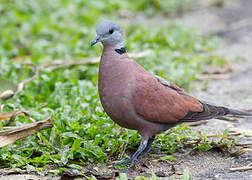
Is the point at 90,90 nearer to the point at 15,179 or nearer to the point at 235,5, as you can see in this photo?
the point at 15,179

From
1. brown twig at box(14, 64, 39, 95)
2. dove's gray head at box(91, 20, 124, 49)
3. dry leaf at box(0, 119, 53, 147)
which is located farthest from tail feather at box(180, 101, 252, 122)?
brown twig at box(14, 64, 39, 95)

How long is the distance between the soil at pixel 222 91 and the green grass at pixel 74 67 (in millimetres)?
229

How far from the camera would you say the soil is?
355 centimetres

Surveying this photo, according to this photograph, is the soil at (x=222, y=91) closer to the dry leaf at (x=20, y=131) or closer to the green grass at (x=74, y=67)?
the green grass at (x=74, y=67)

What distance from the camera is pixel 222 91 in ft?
18.5

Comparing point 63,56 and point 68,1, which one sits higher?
point 68,1

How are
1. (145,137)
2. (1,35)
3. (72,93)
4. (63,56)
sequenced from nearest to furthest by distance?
(145,137)
(72,93)
(63,56)
(1,35)

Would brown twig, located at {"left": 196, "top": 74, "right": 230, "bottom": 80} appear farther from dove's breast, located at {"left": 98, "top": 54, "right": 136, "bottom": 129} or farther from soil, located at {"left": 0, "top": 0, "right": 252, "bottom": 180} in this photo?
dove's breast, located at {"left": 98, "top": 54, "right": 136, "bottom": 129}

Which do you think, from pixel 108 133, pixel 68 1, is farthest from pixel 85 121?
pixel 68 1

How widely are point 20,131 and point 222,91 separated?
2812mm

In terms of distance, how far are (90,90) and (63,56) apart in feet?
4.93

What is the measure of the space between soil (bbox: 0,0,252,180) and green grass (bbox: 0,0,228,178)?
0.75 ft

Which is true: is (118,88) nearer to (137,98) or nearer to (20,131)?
(137,98)

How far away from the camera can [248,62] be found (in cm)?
669
